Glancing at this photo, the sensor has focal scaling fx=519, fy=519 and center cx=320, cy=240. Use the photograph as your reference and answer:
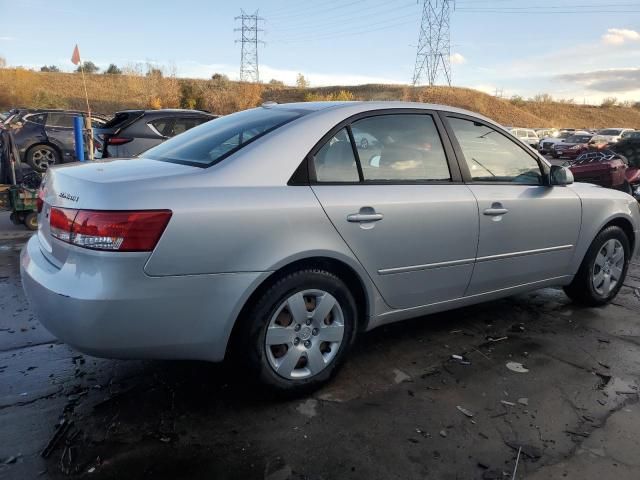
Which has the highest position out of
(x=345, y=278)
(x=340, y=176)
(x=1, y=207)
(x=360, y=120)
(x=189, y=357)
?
(x=360, y=120)

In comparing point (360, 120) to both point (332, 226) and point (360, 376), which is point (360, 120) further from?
point (360, 376)

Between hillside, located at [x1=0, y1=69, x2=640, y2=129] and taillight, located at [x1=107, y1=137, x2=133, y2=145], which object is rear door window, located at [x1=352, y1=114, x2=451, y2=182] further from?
hillside, located at [x1=0, y1=69, x2=640, y2=129]

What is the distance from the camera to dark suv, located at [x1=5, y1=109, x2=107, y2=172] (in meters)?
11.5

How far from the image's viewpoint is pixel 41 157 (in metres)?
11.6

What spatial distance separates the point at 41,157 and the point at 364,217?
11.0 metres

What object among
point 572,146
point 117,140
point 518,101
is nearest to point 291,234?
point 117,140

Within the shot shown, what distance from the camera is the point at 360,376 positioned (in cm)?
317

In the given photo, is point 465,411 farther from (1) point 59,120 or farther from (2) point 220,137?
A: (1) point 59,120

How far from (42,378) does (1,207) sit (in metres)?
7.05

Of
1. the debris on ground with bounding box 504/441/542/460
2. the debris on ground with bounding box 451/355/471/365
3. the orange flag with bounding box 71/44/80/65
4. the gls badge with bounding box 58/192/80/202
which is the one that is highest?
the orange flag with bounding box 71/44/80/65

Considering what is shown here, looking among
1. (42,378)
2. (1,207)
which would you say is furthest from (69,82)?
(42,378)

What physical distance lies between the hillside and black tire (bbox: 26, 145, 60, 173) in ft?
108

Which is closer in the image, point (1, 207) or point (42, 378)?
point (42, 378)

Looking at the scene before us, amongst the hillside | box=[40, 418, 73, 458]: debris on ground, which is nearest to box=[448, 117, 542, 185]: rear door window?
box=[40, 418, 73, 458]: debris on ground
